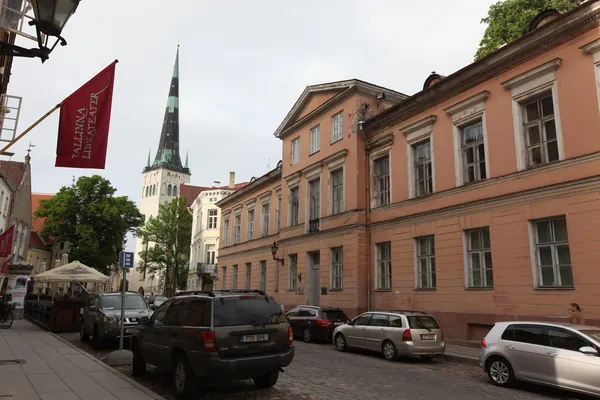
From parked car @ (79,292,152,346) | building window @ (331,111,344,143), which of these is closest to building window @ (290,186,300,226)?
building window @ (331,111,344,143)

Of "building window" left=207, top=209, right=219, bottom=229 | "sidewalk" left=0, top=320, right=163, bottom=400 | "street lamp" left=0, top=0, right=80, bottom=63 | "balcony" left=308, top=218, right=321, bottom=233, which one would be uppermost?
"building window" left=207, top=209, right=219, bottom=229

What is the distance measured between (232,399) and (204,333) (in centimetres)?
129

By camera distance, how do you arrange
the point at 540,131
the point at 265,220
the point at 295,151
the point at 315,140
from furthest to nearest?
the point at 265,220
the point at 295,151
the point at 315,140
the point at 540,131

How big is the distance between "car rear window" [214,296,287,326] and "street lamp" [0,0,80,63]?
15.8 feet

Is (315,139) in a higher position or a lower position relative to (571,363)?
higher

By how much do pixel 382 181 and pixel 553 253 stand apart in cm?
942

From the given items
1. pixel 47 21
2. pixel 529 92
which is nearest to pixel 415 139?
pixel 529 92

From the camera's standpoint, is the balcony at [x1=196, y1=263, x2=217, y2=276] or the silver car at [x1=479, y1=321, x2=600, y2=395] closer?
the silver car at [x1=479, y1=321, x2=600, y2=395]

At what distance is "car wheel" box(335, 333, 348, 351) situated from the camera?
1564 cm

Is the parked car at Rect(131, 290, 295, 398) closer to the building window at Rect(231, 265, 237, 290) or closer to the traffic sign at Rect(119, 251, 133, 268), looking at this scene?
the traffic sign at Rect(119, 251, 133, 268)

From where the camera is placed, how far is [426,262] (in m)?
19.0

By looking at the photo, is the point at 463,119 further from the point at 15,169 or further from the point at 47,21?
the point at 15,169

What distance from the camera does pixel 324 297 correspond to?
23969 millimetres

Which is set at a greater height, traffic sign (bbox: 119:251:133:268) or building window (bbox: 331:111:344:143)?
building window (bbox: 331:111:344:143)
